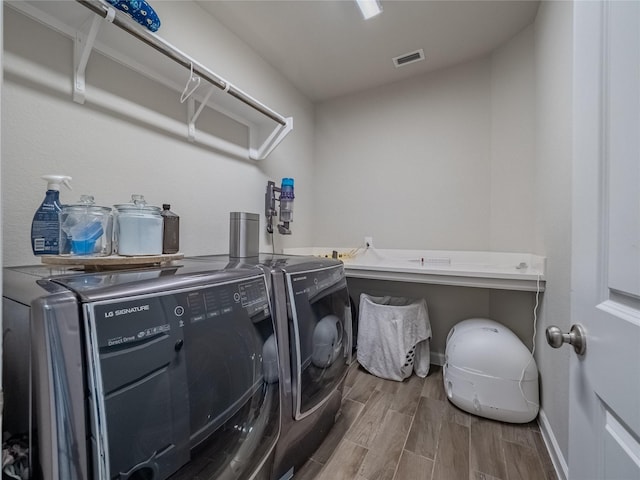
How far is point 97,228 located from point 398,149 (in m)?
2.20

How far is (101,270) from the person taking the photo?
2.79 feet

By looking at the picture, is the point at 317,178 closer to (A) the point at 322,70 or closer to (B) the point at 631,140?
(A) the point at 322,70

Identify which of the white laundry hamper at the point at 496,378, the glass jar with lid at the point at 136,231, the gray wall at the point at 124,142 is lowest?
the white laundry hamper at the point at 496,378

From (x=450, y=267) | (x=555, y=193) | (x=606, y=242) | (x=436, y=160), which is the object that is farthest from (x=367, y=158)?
(x=606, y=242)

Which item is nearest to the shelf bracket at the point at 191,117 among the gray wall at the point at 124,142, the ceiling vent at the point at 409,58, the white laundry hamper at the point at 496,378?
the gray wall at the point at 124,142

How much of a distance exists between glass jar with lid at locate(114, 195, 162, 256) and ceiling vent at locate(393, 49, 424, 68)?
6.90ft

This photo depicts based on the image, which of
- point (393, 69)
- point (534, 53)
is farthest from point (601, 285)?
point (393, 69)

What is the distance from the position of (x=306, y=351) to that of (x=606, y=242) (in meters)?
0.95

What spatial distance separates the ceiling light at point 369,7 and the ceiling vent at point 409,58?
55cm

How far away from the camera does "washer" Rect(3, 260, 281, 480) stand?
0.48 m

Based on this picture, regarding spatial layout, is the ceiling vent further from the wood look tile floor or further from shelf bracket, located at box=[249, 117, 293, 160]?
the wood look tile floor

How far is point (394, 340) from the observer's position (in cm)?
185

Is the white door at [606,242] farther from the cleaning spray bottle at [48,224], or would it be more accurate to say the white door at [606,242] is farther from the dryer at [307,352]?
the cleaning spray bottle at [48,224]

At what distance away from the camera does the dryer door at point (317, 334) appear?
103cm
